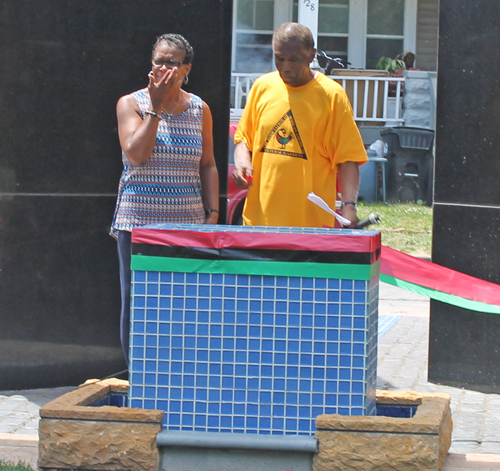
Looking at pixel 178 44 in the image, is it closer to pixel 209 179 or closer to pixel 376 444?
pixel 209 179

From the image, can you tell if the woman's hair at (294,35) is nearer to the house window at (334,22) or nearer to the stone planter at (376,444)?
the stone planter at (376,444)

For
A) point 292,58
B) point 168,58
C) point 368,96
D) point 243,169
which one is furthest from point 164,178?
point 368,96

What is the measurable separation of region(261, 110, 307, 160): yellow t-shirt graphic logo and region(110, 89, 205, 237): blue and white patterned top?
1.26 feet

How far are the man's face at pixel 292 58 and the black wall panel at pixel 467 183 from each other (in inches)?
56.4

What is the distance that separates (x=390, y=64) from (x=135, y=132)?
15.4 m

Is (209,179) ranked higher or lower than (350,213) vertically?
higher

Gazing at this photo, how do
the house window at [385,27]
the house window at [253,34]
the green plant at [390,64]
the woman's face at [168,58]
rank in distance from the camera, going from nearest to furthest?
the woman's face at [168,58], the green plant at [390,64], the house window at [253,34], the house window at [385,27]

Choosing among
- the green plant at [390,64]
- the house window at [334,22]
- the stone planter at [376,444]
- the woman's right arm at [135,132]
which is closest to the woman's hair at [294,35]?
the woman's right arm at [135,132]

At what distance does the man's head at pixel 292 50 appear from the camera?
3.95 metres

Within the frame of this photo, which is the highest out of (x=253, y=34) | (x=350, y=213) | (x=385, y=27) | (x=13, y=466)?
(x=385, y=27)

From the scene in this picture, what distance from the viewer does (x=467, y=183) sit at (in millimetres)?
5098

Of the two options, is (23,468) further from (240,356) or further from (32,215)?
(32,215)

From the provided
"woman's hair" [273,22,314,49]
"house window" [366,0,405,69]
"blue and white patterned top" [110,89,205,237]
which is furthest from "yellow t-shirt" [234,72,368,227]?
"house window" [366,0,405,69]

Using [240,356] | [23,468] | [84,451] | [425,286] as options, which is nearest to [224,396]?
[240,356]
